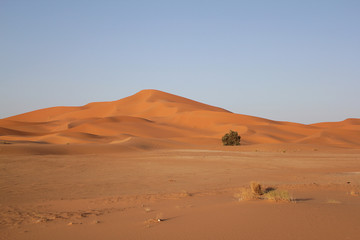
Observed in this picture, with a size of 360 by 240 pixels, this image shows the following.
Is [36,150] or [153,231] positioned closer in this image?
Answer: [153,231]

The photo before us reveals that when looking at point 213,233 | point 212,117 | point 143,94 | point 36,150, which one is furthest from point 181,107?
point 213,233

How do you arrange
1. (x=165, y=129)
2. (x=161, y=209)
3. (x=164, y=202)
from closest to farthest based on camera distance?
(x=161, y=209), (x=164, y=202), (x=165, y=129)

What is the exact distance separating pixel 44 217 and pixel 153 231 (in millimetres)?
2962

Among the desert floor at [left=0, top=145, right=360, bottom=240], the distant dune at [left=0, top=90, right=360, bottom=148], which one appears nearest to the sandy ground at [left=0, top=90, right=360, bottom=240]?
the desert floor at [left=0, top=145, right=360, bottom=240]

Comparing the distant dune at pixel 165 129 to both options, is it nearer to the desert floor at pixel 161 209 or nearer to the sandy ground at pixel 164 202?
the sandy ground at pixel 164 202

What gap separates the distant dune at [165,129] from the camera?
59.6 m

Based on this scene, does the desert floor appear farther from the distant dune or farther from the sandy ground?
the distant dune

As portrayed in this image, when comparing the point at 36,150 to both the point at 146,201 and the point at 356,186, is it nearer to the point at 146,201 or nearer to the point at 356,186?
the point at 146,201

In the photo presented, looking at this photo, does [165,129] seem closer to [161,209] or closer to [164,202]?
[164,202]

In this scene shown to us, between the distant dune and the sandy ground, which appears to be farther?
the distant dune

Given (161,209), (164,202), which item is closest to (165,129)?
(164,202)

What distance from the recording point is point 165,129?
267ft

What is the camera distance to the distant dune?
2347 inches

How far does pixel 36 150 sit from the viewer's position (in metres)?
29.5
